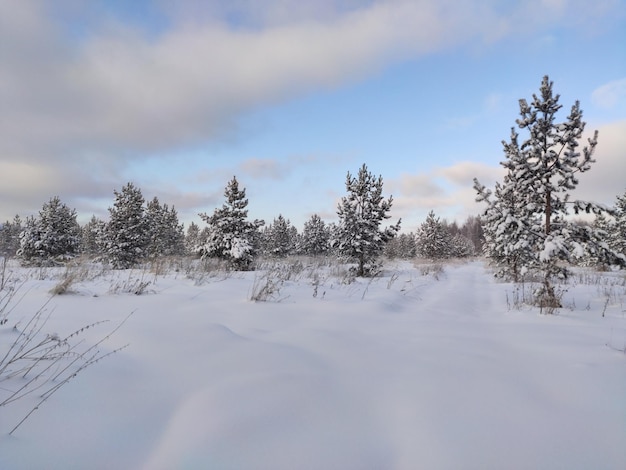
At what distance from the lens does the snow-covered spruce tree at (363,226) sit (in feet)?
42.0

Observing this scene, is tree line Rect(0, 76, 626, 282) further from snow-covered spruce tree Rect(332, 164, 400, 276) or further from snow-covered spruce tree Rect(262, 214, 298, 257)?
snow-covered spruce tree Rect(262, 214, 298, 257)

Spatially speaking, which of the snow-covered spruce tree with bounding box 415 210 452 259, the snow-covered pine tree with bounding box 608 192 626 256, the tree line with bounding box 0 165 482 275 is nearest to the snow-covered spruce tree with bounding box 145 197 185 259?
the tree line with bounding box 0 165 482 275

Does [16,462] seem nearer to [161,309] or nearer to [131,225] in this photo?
[161,309]

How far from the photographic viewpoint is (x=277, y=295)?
187 inches

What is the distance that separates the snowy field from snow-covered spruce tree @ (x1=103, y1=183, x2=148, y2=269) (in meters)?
20.6

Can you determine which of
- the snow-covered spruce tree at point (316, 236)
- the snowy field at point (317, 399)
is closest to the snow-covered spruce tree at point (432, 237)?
the snow-covered spruce tree at point (316, 236)

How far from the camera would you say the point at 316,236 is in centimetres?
4122

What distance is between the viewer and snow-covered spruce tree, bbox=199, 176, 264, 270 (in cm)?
1592

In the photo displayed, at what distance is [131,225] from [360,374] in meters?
23.7

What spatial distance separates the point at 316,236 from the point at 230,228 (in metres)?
25.1

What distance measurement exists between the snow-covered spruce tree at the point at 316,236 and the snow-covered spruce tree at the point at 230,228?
23930 mm

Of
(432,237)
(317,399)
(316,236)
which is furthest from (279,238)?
(317,399)

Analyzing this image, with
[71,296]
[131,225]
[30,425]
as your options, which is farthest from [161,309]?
[131,225]

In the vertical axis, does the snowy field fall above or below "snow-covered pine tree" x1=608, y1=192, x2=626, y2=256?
below
